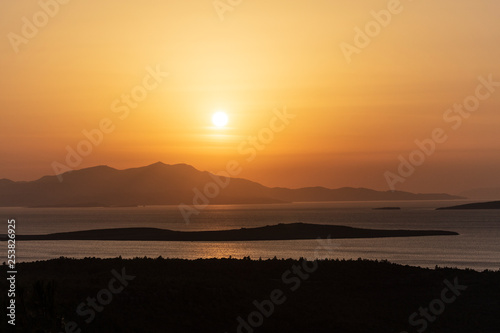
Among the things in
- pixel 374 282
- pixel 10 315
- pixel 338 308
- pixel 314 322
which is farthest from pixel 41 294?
pixel 374 282

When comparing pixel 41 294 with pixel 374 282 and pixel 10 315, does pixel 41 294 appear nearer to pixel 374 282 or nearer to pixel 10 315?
pixel 10 315

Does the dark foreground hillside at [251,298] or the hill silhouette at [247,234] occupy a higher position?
the hill silhouette at [247,234]

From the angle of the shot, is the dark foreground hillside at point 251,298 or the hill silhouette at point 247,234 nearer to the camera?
the dark foreground hillside at point 251,298

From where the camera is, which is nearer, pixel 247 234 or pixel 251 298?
pixel 251 298

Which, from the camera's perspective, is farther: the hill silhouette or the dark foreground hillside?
the hill silhouette

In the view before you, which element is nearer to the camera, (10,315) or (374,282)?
(10,315)

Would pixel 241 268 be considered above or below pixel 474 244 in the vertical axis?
below

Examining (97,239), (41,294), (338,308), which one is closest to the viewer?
(41,294)

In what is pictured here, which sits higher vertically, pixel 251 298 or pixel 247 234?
pixel 247 234
